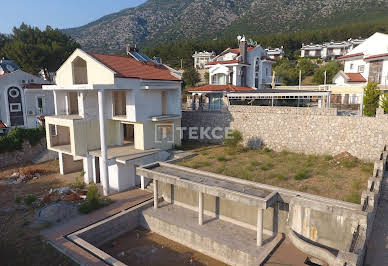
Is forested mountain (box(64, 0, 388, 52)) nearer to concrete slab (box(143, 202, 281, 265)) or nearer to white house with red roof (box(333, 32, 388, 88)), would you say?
white house with red roof (box(333, 32, 388, 88))

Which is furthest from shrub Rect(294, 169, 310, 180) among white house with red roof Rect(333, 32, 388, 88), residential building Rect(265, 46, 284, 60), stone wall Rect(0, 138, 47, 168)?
residential building Rect(265, 46, 284, 60)

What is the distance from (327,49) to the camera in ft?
231

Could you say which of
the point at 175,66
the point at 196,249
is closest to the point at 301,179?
the point at 196,249

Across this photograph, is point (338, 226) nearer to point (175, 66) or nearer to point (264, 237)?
point (264, 237)

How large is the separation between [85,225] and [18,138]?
660 inches

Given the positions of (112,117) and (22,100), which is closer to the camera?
(112,117)

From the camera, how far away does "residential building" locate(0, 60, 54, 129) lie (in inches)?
1078

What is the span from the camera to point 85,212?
14250 millimetres

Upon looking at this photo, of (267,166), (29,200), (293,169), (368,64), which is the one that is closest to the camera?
(29,200)

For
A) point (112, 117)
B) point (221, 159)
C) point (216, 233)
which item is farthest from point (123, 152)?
point (216, 233)

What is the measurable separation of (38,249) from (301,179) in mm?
12923

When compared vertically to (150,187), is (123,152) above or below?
above

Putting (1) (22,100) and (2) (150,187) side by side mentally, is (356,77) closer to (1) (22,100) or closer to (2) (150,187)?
(2) (150,187)

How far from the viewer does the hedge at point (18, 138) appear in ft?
78.9
